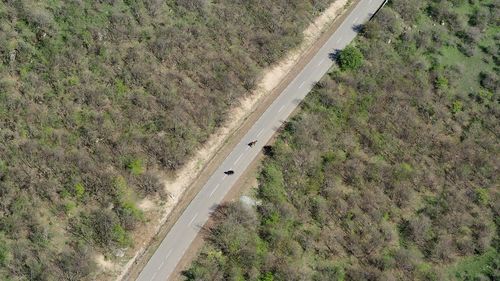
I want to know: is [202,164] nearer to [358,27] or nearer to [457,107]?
[358,27]

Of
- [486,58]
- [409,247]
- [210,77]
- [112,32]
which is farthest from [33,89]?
[486,58]

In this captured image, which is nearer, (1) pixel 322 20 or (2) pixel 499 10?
(1) pixel 322 20

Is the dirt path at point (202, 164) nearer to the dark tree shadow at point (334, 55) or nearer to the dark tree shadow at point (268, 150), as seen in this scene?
Result: the dark tree shadow at point (334, 55)

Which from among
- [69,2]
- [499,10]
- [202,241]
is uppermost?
[499,10]

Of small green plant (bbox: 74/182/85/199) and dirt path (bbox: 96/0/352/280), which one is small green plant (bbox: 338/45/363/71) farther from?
small green plant (bbox: 74/182/85/199)

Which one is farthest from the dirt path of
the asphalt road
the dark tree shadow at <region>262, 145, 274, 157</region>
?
the dark tree shadow at <region>262, 145, 274, 157</region>

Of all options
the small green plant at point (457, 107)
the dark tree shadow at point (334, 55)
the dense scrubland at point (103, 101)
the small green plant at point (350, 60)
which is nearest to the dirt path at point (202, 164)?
the dense scrubland at point (103, 101)

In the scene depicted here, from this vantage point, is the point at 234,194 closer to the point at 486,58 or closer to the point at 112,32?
the point at 112,32
